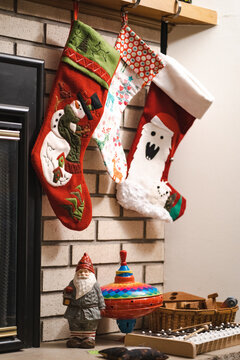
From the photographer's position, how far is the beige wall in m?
2.33

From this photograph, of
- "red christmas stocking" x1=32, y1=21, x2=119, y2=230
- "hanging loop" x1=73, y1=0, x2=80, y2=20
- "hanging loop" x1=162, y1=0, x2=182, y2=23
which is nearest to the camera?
"red christmas stocking" x1=32, y1=21, x2=119, y2=230

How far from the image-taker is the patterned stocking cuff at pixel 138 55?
2.14 metres

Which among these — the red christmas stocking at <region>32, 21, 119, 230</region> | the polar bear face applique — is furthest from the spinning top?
the polar bear face applique

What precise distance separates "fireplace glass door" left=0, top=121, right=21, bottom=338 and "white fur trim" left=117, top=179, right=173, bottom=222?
1.38 ft

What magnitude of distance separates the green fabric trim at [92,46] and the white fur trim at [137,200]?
39 centimetres

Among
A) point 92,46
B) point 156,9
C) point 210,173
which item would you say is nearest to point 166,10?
point 156,9

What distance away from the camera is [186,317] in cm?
204

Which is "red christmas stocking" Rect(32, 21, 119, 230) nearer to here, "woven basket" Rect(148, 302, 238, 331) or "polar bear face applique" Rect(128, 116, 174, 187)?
"polar bear face applique" Rect(128, 116, 174, 187)

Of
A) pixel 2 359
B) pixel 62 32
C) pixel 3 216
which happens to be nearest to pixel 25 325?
pixel 2 359

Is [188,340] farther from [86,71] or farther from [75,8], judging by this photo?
[75,8]

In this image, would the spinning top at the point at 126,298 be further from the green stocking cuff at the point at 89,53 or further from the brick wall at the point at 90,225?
the green stocking cuff at the point at 89,53

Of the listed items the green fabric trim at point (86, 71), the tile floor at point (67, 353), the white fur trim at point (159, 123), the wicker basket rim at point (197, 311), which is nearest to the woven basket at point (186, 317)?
the wicker basket rim at point (197, 311)

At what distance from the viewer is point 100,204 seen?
2.13 metres

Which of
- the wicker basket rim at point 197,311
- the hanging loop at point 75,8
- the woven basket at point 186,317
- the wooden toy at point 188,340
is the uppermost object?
the hanging loop at point 75,8
